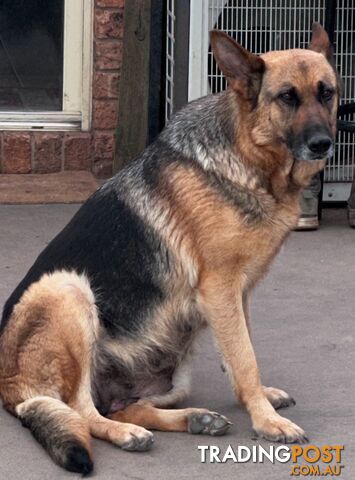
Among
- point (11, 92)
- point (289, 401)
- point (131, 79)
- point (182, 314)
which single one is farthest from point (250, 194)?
point (11, 92)

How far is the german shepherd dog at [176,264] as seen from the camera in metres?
4.96

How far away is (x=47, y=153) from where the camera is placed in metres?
8.95

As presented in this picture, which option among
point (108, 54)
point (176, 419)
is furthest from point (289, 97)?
point (108, 54)

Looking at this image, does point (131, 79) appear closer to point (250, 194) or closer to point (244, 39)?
point (244, 39)

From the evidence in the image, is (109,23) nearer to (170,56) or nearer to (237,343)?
(170,56)

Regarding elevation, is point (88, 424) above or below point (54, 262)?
below

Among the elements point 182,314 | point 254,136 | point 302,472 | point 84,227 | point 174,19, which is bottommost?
point 302,472

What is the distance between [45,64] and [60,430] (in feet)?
15.9

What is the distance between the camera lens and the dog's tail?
4.68 meters

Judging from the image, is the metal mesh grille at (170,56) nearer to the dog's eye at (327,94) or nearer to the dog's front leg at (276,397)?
the dog's front leg at (276,397)

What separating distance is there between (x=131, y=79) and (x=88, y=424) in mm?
4130

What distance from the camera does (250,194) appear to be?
16.6ft

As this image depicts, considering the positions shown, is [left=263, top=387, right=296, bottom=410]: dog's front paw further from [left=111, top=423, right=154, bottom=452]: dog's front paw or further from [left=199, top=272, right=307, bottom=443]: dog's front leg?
[left=111, top=423, right=154, bottom=452]: dog's front paw

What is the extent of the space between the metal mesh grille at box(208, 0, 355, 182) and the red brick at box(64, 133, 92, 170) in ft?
4.29
